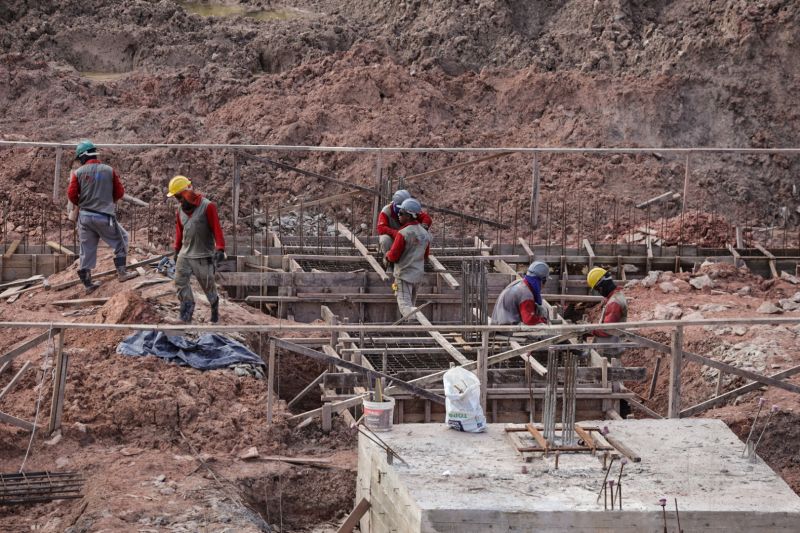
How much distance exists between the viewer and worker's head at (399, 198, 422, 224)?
15992 millimetres

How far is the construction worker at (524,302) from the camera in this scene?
14727mm

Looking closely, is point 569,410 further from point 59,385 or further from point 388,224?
point 388,224

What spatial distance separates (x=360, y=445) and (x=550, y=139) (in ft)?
42.4

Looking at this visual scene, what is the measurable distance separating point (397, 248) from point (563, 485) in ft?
18.7

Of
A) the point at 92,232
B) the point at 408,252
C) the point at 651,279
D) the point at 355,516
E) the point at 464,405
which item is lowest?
the point at 355,516

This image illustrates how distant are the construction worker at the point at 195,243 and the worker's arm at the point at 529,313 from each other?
3.10 m

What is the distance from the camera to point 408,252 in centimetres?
1609

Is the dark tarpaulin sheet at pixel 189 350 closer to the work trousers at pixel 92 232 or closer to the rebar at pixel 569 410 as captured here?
the work trousers at pixel 92 232

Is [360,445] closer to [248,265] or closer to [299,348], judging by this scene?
[299,348]

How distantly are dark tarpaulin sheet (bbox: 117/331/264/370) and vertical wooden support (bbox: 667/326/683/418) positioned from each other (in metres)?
4.09

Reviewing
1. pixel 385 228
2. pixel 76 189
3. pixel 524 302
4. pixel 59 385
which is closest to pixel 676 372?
pixel 524 302

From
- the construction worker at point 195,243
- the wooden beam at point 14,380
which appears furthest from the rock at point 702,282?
the wooden beam at point 14,380

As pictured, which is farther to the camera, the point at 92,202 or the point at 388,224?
the point at 388,224

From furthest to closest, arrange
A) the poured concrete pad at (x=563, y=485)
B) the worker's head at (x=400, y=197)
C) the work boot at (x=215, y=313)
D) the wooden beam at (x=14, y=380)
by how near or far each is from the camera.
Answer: the worker's head at (x=400, y=197) < the work boot at (x=215, y=313) < the wooden beam at (x=14, y=380) < the poured concrete pad at (x=563, y=485)
